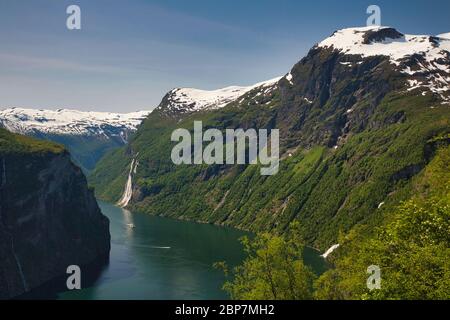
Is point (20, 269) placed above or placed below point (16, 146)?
below

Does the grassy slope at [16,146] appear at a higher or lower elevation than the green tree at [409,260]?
higher

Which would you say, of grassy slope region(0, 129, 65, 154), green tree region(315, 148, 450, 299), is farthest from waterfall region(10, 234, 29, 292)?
green tree region(315, 148, 450, 299)

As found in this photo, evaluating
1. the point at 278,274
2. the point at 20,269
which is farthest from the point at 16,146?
the point at 278,274

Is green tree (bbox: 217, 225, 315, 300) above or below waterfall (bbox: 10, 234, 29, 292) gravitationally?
above

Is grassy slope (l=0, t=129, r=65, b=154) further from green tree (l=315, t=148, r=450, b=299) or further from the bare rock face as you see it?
green tree (l=315, t=148, r=450, b=299)

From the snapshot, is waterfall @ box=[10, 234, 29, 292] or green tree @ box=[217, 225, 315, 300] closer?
green tree @ box=[217, 225, 315, 300]

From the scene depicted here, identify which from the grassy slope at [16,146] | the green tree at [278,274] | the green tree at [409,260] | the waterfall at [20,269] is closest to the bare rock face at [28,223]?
the waterfall at [20,269]

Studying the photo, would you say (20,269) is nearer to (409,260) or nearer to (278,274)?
(278,274)

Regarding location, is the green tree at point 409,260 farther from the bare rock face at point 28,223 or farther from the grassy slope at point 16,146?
the grassy slope at point 16,146

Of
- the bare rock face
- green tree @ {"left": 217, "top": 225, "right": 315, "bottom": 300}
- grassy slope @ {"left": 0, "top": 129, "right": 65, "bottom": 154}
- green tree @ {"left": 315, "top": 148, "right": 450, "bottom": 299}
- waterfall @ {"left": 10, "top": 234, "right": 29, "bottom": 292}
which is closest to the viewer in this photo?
green tree @ {"left": 315, "top": 148, "right": 450, "bottom": 299}

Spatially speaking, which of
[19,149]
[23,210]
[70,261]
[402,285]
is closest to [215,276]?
[70,261]

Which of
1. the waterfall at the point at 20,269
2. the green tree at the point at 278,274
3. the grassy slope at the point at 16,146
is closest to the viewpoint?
the green tree at the point at 278,274
